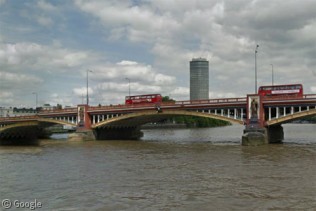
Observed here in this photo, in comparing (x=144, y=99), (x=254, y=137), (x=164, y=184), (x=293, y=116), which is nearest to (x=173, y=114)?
(x=144, y=99)

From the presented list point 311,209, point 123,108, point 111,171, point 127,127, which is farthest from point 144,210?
point 127,127

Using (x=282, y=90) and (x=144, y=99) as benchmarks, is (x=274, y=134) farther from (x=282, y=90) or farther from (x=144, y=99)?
(x=144, y=99)

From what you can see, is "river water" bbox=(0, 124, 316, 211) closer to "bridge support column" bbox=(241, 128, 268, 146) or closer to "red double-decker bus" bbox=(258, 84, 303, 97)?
"bridge support column" bbox=(241, 128, 268, 146)

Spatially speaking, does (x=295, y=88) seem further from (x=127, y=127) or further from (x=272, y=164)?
(x=127, y=127)

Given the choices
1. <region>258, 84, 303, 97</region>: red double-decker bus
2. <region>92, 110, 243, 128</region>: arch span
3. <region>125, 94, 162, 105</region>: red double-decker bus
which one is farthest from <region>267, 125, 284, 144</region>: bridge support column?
<region>125, 94, 162, 105</region>: red double-decker bus

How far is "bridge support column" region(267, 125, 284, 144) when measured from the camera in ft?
202

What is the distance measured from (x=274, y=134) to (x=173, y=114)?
54.3 feet

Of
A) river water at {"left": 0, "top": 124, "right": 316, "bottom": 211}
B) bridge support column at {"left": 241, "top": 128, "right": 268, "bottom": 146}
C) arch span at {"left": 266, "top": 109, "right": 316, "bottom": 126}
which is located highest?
arch span at {"left": 266, "top": 109, "right": 316, "bottom": 126}

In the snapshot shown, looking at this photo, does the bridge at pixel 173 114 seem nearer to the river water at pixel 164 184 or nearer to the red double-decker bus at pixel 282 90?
the red double-decker bus at pixel 282 90

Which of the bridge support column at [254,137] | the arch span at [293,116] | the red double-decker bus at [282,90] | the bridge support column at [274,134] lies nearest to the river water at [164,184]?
the bridge support column at [254,137]

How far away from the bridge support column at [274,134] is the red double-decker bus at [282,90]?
5260 millimetres

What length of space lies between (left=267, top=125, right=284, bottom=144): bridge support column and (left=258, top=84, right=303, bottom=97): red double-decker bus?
5.26 metres

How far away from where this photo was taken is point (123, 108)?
247 ft

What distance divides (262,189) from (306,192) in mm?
2415
